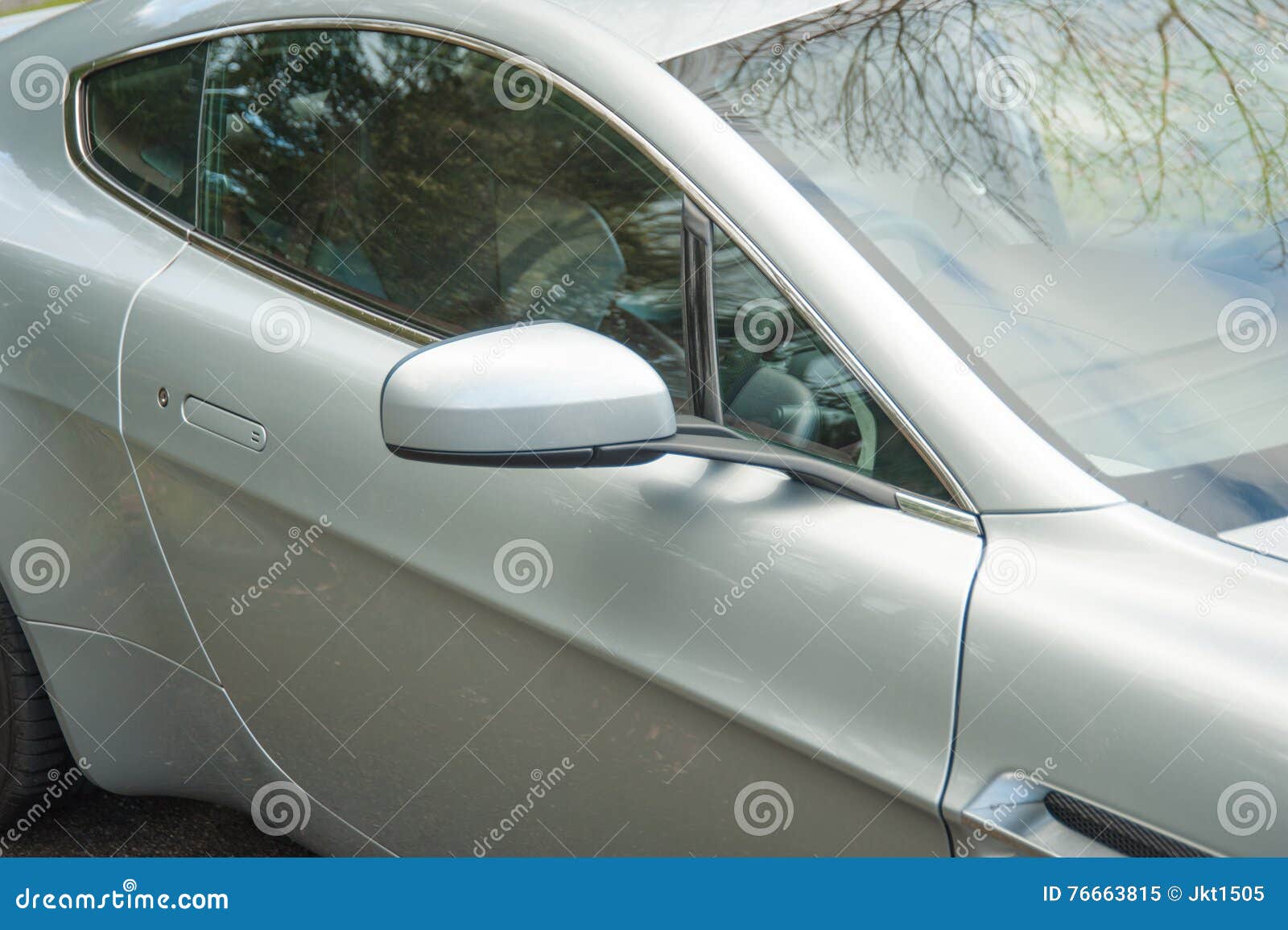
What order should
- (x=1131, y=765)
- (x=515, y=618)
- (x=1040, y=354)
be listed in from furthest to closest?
(x=515, y=618) → (x=1040, y=354) → (x=1131, y=765)

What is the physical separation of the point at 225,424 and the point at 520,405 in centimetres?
68

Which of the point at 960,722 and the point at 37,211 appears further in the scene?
the point at 37,211

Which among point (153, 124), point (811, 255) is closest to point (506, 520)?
point (811, 255)

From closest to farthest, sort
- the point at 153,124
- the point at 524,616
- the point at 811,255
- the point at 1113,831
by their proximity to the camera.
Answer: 1. the point at 1113,831
2. the point at 811,255
3. the point at 524,616
4. the point at 153,124

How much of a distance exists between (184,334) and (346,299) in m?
0.26

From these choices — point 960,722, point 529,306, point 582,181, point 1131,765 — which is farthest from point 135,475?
point 1131,765

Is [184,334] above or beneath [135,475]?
above

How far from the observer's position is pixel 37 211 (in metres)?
2.05

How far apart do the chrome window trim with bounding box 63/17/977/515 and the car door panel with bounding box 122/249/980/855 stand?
37mm

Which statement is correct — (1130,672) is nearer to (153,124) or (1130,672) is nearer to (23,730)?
(153,124)

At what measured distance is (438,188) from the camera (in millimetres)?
1782

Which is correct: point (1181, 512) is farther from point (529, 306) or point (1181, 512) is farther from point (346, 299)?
point (346, 299)

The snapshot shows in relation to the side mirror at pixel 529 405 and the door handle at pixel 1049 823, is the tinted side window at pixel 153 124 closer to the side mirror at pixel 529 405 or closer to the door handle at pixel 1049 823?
the side mirror at pixel 529 405

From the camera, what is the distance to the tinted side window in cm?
201
